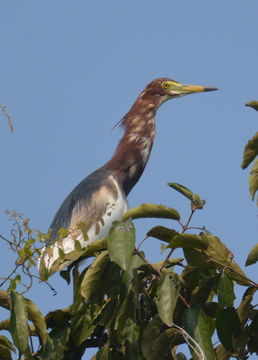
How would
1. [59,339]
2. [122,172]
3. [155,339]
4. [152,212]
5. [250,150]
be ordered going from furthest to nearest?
1. [122,172]
2. [250,150]
3. [59,339]
4. [152,212]
5. [155,339]

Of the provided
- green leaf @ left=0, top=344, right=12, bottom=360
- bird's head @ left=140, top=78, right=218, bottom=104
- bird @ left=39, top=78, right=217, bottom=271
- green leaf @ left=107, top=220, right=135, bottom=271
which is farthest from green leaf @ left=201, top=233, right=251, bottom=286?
bird's head @ left=140, top=78, right=218, bottom=104

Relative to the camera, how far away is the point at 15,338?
191cm

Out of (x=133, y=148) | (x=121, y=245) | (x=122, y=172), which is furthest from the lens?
(x=133, y=148)

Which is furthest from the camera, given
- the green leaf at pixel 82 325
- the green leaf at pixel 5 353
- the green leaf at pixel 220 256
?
the green leaf at pixel 82 325

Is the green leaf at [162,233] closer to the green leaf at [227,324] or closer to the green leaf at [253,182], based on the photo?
the green leaf at [227,324]

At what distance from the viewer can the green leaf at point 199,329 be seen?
6.00 feet

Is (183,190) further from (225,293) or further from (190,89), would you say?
(190,89)

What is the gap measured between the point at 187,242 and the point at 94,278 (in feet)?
0.87

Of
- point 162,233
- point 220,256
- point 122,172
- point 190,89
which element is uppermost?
point 190,89

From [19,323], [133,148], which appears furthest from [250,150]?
[133,148]

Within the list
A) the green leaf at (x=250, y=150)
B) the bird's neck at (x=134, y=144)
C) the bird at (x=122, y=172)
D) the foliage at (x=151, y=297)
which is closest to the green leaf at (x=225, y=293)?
the foliage at (x=151, y=297)

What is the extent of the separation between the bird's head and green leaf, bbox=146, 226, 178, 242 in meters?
3.99

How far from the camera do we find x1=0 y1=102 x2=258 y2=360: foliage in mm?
1896

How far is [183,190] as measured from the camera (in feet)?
6.82
